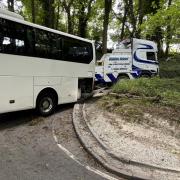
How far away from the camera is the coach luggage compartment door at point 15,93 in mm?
8797

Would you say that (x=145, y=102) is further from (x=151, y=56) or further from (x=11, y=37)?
(x=151, y=56)

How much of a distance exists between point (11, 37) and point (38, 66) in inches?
57.2

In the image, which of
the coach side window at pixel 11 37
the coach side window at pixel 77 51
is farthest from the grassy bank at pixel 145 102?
the coach side window at pixel 11 37

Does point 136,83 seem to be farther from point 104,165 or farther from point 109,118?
point 104,165

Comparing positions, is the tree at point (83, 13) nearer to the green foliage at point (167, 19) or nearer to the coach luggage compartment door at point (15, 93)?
the green foliage at point (167, 19)

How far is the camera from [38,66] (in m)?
9.92

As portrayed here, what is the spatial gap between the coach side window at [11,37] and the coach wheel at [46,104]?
1910 millimetres

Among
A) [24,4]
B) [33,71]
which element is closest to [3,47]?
[33,71]

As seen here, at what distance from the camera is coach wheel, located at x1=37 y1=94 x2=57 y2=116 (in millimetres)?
10250

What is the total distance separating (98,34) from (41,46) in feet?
122

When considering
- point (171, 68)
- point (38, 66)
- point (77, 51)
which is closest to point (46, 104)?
point (38, 66)

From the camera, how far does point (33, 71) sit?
9719 millimetres

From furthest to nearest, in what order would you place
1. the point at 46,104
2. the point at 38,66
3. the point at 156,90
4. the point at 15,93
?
the point at 156,90 < the point at 46,104 < the point at 38,66 < the point at 15,93

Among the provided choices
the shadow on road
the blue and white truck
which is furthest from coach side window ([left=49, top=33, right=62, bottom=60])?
the blue and white truck
